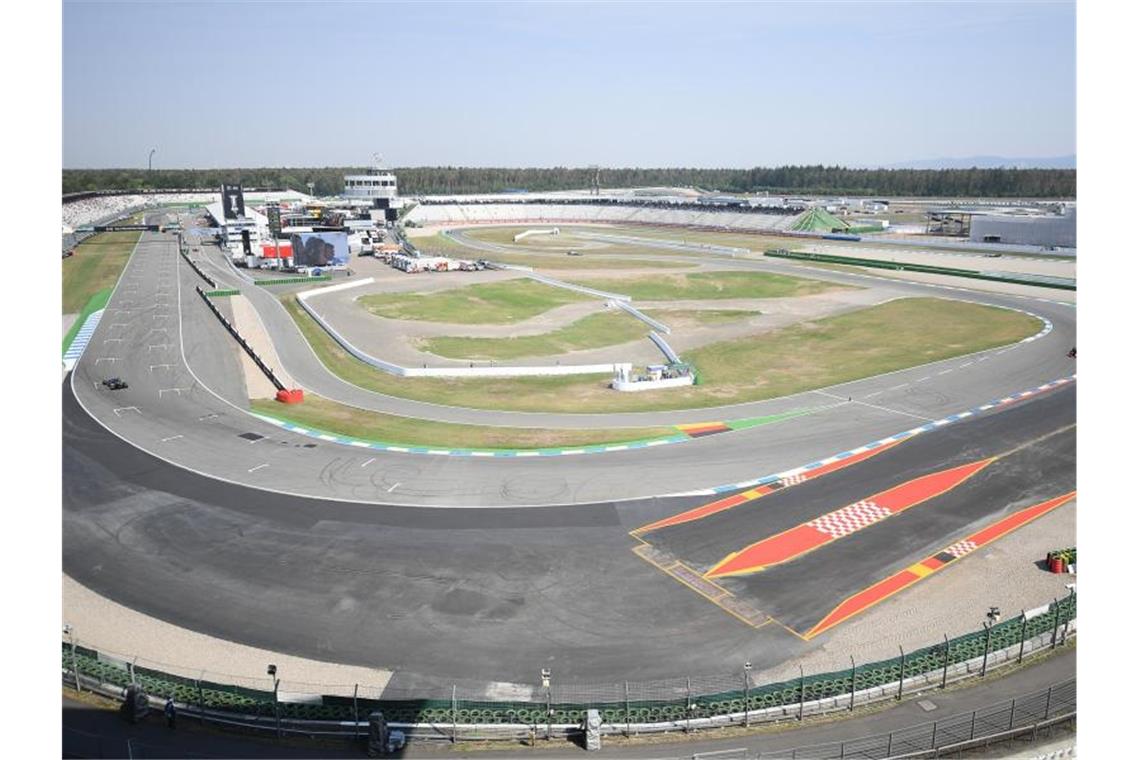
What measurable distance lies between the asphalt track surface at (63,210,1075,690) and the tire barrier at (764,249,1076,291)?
138 feet

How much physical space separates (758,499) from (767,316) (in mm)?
42438

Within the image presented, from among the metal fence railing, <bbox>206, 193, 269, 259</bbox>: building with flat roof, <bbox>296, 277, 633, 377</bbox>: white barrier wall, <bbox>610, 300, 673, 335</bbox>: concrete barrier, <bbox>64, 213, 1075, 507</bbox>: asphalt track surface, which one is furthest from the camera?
<bbox>206, 193, 269, 259</bbox>: building with flat roof

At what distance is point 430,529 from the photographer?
2862cm

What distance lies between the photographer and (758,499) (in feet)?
102

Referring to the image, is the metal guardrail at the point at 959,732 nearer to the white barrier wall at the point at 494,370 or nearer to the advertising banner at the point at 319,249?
the white barrier wall at the point at 494,370

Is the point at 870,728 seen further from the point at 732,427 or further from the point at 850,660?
the point at 732,427

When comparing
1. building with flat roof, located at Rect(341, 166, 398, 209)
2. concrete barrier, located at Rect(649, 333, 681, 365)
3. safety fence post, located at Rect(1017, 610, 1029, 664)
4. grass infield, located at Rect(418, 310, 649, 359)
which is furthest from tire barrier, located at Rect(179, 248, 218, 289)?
safety fence post, located at Rect(1017, 610, 1029, 664)

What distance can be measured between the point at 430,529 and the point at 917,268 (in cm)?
8785

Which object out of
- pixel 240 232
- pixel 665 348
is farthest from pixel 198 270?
pixel 665 348

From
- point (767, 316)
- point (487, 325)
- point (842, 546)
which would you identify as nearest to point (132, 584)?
point (842, 546)

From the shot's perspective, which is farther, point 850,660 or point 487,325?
point 487,325

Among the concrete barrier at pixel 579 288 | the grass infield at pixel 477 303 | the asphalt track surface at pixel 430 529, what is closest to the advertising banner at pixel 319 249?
the grass infield at pixel 477 303

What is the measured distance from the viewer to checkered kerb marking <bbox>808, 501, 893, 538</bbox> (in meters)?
28.4

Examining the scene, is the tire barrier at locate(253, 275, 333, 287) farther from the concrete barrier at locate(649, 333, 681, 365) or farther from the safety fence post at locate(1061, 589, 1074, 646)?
the safety fence post at locate(1061, 589, 1074, 646)
